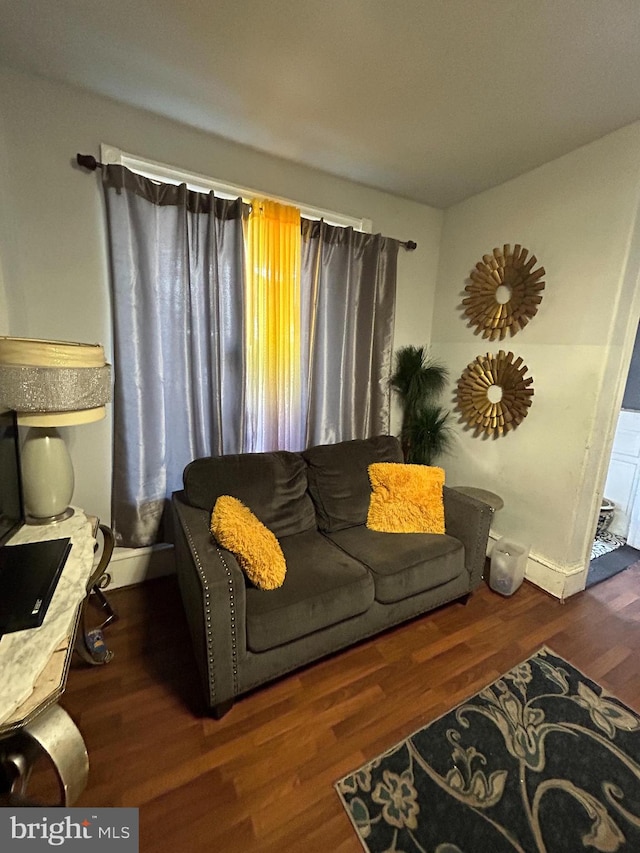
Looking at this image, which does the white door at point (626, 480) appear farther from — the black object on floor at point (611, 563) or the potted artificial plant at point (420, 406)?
the potted artificial plant at point (420, 406)

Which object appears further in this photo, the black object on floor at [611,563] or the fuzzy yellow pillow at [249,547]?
the black object on floor at [611,563]

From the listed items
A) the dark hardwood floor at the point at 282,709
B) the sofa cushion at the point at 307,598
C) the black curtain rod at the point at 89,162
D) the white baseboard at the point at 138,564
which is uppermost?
the black curtain rod at the point at 89,162

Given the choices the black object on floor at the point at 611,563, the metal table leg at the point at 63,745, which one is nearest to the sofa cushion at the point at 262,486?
the metal table leg at the point at 63,745

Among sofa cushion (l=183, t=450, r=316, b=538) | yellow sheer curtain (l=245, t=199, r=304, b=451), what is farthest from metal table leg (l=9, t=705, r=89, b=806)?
yellow sheer curtain (l=245, t=199, r=304, b=451)

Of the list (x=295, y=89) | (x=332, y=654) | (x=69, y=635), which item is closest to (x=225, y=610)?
(x=69, y=635)

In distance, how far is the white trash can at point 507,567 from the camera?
2164mm

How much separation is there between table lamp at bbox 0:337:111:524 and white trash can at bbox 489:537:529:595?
234 centimetres

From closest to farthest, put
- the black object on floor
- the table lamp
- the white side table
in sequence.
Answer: the white side table
the table lamp
the black object on floor

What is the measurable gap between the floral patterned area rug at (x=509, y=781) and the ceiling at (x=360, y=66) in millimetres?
2606

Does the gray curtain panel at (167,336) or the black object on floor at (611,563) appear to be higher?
the gray curtain panel at (167,336)

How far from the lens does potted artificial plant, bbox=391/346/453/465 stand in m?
2.79

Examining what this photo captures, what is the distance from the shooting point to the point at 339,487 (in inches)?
83.5

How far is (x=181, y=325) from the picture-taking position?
6.61 ft

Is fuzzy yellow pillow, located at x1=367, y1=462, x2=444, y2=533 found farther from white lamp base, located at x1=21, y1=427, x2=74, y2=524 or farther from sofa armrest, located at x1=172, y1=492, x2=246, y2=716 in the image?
white lamp base, located at x1=21, y1=427, x2=74, y2=524
